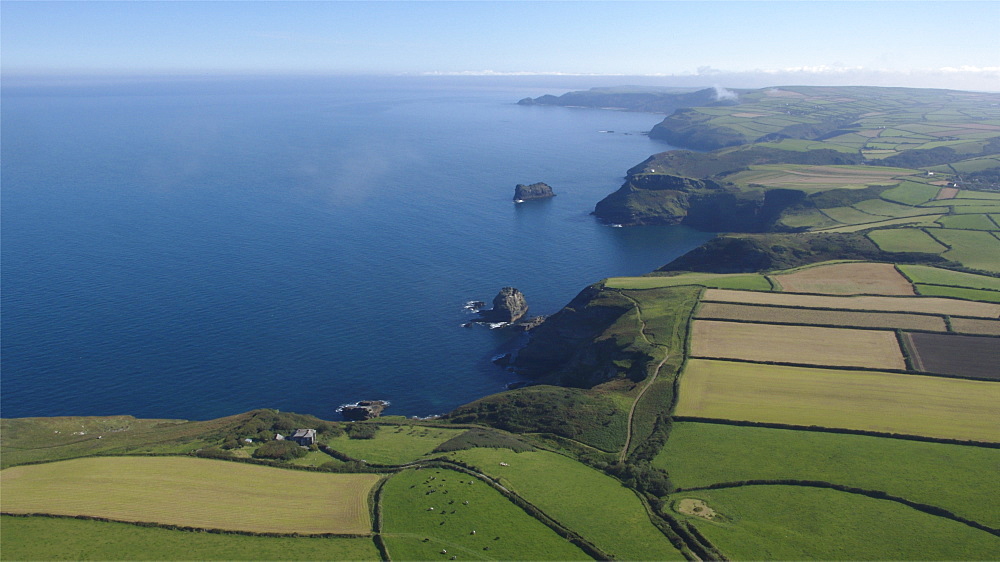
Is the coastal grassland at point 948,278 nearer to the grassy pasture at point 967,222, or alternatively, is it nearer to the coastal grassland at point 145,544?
the grassy pasture at point 967,222

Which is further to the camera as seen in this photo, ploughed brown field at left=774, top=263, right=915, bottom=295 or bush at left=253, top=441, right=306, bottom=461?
ploughed brown field at left=774, top=263, right=915, bottom=295

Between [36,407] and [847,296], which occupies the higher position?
[847,296]

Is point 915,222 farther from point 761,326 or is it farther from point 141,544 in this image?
point 141,544

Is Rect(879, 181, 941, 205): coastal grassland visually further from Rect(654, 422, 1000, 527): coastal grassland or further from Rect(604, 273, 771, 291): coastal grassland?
Rect(654, 422, 1000, 527): coastal grassland

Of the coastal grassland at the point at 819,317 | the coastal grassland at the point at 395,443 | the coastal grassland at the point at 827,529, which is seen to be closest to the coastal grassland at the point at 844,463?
the coastal grassland at the point at 827,529

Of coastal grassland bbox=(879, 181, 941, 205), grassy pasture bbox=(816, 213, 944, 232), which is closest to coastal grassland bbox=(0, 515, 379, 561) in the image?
grassy pasture bbox=(816, 213, 944, 232)

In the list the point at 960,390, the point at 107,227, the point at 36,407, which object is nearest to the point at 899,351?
the point at 960,390
